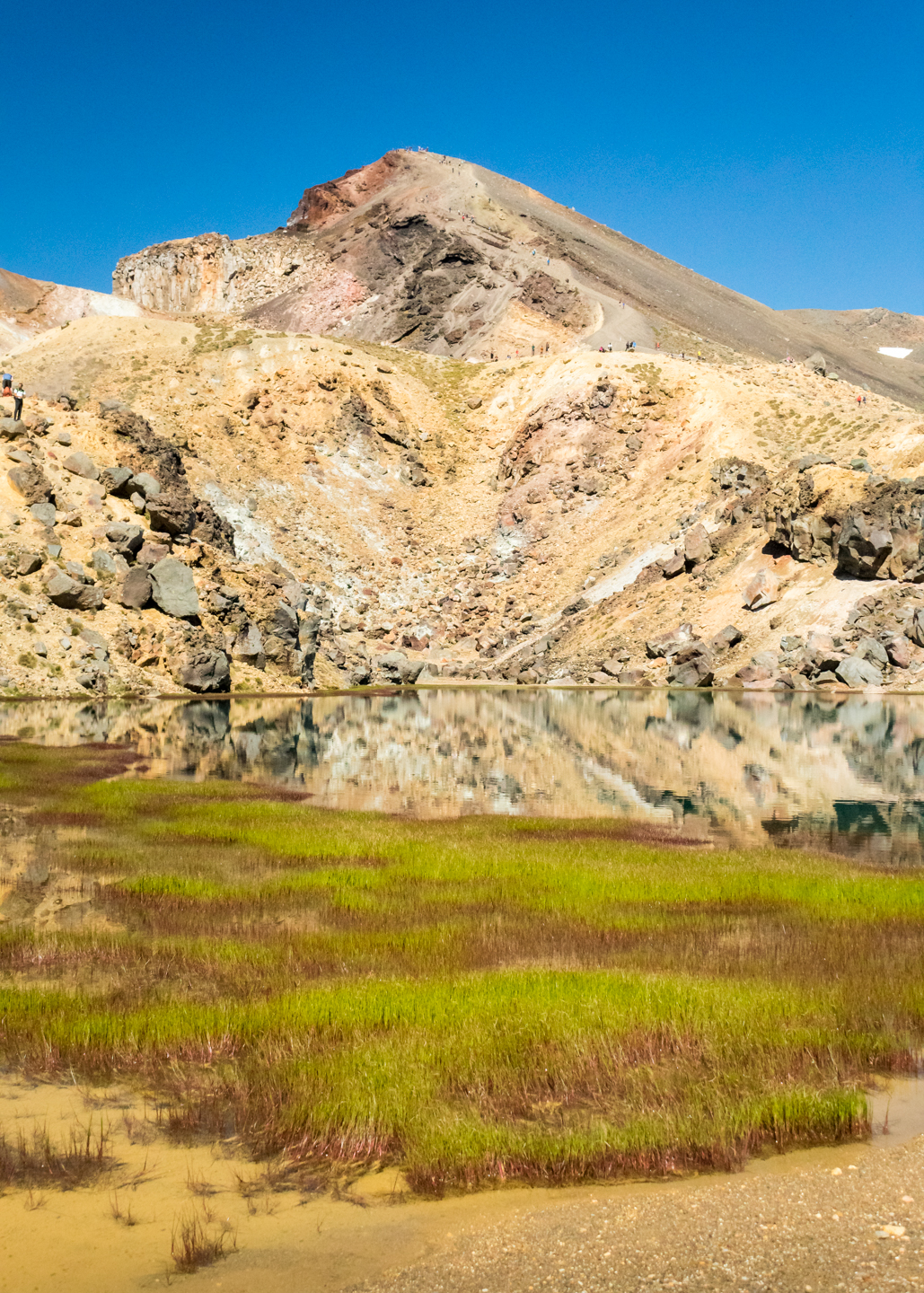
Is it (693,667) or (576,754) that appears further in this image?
(693,667)

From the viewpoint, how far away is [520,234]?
165 m

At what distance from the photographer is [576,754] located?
44438 mm

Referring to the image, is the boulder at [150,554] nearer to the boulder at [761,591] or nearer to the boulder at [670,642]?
the boulder at [670,642]

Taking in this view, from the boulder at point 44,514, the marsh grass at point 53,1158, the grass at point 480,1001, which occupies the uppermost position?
the boulder at point 44,514

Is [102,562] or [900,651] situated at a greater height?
[102,562]

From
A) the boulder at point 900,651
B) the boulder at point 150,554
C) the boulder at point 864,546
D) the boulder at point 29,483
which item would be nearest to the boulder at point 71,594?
the boulder at point 150,554

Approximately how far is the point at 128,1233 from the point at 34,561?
2572 inches

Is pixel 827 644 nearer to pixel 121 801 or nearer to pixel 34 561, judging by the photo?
pixel 34 561

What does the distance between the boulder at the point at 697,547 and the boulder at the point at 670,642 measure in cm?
909

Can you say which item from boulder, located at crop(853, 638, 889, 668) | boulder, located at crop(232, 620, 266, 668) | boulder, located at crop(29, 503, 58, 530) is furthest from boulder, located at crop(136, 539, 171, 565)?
boulder, located at crop(853, 638, 889, 668)

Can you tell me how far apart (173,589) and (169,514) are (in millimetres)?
7686

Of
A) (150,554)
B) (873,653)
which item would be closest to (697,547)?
(873,653)

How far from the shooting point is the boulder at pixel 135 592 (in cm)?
7150

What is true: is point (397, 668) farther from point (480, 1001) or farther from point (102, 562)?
point (480, 1001)
